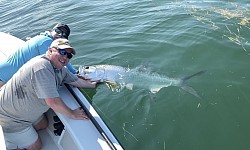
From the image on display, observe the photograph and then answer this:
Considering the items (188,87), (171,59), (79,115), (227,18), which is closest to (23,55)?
(79,115)

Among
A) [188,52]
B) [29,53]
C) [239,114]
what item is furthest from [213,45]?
[29,53]

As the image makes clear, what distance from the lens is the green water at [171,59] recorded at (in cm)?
543

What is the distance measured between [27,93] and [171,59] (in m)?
4.04

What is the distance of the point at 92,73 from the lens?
6508 mm

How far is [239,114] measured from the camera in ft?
18.2

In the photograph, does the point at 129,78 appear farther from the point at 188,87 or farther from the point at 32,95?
the point at 32,95

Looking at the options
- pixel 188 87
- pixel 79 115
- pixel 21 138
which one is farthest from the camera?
pixel 188 87

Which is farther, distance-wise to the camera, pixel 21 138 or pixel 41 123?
pixel 41 123

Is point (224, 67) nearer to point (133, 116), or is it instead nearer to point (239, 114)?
point (239, 114)

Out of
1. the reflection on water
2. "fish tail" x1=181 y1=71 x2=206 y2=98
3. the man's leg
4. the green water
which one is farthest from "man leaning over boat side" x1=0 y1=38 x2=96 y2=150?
the reflection on water

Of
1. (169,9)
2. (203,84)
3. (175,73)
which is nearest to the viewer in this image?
(203,84)

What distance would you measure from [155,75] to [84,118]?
2.59 meters

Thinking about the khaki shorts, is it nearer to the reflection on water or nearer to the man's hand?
the man's hand

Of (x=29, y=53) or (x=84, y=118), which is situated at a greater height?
(x=29, y=53)
